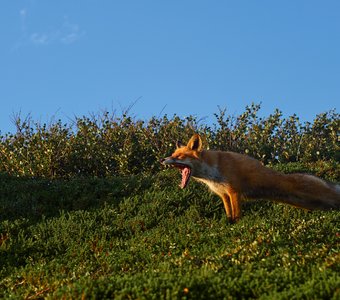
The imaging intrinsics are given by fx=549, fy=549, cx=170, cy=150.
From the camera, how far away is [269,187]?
1197 cm

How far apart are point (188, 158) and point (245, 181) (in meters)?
1.35

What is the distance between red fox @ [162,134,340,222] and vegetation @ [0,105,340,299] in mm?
417

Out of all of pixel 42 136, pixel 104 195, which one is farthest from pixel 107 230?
pixel 42 136

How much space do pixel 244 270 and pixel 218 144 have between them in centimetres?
1447

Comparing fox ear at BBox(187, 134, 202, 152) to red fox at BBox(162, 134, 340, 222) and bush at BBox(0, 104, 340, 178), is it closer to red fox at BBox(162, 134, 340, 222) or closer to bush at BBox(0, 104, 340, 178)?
red fox at BBox(162, 134, 340, 222)

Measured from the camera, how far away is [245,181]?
1194 cm

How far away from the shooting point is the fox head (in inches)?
477

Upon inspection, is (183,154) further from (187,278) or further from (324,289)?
(324,289)

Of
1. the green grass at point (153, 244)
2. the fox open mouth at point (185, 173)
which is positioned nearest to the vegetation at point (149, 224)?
the green grass at point (153, 244)

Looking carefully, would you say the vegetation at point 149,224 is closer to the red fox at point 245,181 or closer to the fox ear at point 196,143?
the red fox at point 245,181

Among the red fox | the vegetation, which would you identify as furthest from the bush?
the red fox

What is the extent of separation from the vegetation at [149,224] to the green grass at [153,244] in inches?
1.1

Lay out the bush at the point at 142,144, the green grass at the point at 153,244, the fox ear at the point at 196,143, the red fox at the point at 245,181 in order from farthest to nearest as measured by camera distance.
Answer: the bush at the point at 142,144 → the fox ear at the point at 196,143 → the red fox at the point at 245,181 → the green grass at the point at 153,244

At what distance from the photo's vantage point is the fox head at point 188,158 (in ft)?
39.7
